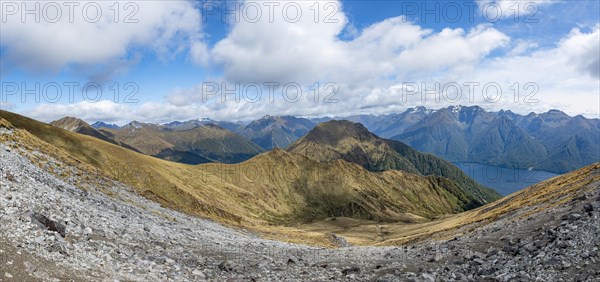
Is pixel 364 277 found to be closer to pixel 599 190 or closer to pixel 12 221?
pixel 12 221

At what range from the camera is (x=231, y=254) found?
2448 centimetres

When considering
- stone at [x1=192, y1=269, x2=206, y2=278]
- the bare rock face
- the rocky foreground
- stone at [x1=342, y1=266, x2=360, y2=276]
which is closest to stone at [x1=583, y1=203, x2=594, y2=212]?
the rocky foreground

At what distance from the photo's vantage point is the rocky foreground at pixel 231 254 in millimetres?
14930

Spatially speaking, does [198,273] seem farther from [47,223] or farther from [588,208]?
[588,208]

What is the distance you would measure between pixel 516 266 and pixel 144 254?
19939 mm

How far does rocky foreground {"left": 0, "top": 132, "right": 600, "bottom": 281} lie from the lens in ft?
49.0

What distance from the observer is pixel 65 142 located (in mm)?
80125

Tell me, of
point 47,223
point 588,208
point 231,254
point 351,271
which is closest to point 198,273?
point 231,254

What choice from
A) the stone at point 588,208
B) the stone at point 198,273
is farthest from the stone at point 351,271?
the stone at point 588,208

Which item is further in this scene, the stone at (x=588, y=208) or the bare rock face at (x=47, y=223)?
the stone at (x=588, y=208)

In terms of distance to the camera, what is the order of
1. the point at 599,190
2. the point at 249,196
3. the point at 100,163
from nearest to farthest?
the point at 599,190, the point at 100,163, the point at 249,196

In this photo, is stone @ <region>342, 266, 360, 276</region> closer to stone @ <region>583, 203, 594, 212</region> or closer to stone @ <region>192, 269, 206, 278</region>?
stone @ <region>192, 269, 206, 278</region>

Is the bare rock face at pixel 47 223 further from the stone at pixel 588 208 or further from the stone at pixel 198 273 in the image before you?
the stone at pixel 588 208

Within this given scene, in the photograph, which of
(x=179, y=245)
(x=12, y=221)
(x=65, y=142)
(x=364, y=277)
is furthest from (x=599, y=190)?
(x=65, y=142)
